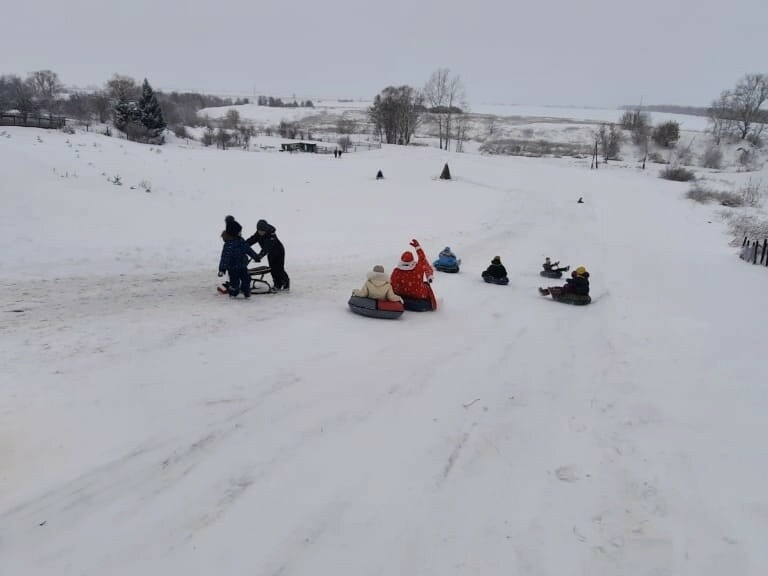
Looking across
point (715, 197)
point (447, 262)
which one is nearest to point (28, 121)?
point (447, 262)

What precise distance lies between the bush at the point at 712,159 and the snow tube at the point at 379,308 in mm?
68822

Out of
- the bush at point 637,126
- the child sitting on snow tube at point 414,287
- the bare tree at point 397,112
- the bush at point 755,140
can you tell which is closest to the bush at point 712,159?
the bush at point 755,140

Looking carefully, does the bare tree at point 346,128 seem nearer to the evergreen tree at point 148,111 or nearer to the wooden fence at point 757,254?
the evergreen tree at point 148,111

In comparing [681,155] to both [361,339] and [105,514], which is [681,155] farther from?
[105,514]

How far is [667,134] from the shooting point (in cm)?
7069

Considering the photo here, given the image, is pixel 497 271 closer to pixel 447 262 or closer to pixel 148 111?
pixel 447 262

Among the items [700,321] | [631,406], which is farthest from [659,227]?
[631,406]

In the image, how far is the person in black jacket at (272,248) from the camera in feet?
31.3

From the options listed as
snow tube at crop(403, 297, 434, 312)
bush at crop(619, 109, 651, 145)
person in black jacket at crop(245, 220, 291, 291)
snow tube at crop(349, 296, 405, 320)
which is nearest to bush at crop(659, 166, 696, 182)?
bush at crop(619, 109, 651, 145)

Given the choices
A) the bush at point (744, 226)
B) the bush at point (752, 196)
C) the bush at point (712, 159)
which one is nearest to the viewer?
the bush at point (744, 226)

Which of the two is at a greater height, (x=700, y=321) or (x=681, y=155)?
(x=681, y=155)

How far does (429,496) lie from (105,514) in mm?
2630

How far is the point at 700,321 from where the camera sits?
9727 mm

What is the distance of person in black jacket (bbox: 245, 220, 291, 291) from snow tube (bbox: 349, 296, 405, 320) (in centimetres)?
206
